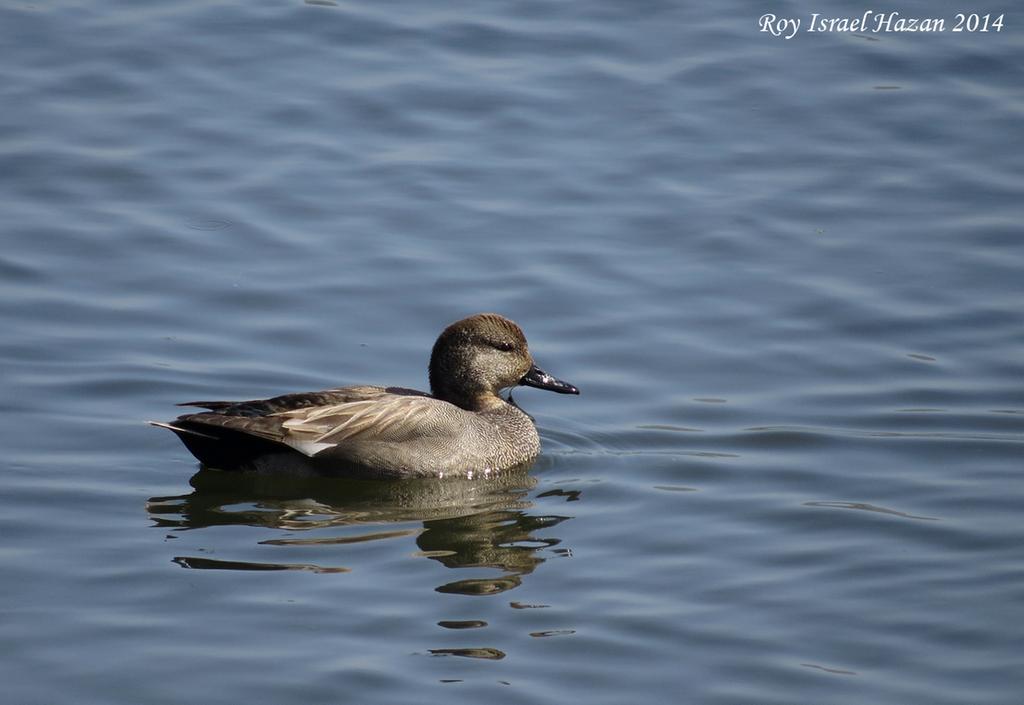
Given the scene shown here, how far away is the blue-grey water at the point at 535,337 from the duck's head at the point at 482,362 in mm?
399

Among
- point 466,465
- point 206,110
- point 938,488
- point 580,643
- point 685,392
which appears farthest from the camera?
point 206,110

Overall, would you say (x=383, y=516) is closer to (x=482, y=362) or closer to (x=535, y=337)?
(x=482, y=362)

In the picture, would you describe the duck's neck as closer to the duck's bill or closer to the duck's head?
the duck's head

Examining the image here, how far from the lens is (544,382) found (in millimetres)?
10359

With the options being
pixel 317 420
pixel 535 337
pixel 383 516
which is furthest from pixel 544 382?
pixel 383 516

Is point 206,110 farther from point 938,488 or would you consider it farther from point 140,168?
point 938,488

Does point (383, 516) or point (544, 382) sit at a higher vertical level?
point (544, 382)

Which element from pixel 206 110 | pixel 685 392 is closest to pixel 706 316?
pixel 685 392

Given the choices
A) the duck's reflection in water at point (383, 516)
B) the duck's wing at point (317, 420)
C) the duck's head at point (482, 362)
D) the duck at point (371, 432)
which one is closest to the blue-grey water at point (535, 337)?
the duck's reflection in water at point (383, 516)

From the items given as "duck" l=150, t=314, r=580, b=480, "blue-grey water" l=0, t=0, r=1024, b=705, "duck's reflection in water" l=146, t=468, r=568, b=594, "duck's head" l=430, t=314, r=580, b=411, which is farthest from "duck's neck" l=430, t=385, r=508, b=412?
"duck's reflection in water" l=146, t=468, r=568, b=594

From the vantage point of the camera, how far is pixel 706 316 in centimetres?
1136

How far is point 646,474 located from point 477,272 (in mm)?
2748

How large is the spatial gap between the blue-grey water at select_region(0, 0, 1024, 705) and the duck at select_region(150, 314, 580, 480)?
15 centimetres

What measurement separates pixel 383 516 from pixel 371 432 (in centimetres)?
70
